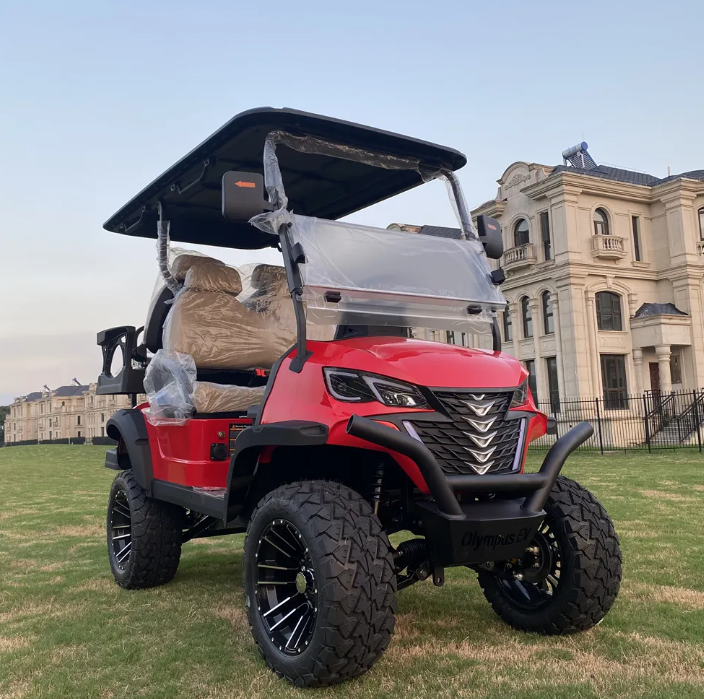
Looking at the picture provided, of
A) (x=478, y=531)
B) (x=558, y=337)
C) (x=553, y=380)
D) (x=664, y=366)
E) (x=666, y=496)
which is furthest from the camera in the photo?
(x=553, y=380)

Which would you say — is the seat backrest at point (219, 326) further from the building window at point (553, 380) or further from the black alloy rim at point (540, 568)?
the building window at point (553, 380)

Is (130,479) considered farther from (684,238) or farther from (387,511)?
(684,238)

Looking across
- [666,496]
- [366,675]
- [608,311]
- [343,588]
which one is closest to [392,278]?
[343,588]

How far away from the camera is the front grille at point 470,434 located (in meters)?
3.34

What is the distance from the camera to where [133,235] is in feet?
21.5

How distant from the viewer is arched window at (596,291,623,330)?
31.0 m

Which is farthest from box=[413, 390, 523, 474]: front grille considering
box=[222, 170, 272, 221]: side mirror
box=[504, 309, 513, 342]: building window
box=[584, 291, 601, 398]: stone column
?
box=[504, 309, 513, 342]: building window

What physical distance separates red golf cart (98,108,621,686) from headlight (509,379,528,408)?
0.02 meters

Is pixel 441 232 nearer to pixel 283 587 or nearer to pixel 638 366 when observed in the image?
pixel 283 587

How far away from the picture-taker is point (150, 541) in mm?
5348

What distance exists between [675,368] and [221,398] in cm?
3108

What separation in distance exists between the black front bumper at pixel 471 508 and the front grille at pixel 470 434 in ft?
0.44

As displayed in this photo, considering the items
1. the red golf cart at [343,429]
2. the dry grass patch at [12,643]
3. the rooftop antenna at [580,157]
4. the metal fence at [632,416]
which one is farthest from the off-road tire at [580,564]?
the rooftop antenna at [580,157]

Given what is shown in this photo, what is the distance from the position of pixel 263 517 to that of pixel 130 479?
8.33 ft
